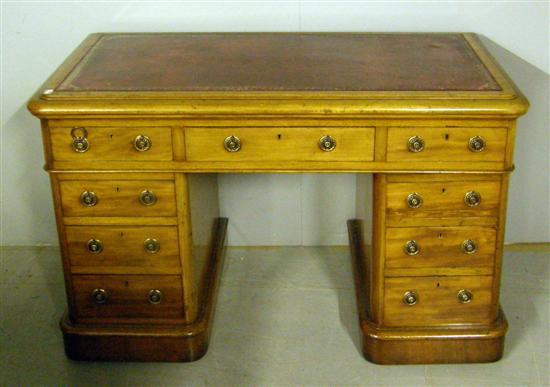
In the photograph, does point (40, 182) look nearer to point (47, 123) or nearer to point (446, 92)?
point (47, 123)

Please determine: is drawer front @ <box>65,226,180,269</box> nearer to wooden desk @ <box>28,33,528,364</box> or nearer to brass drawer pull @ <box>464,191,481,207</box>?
wooden desk @ <box>28,33,528,364</box>

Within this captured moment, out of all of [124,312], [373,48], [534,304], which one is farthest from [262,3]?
[534,304]

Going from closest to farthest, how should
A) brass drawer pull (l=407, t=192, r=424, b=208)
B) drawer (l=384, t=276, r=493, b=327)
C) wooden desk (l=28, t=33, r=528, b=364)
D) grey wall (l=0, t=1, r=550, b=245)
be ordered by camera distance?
wooden desk (l=28, t=33, r=528, b=364) → brass drawer pull (l=407, t=192, r=424, b=208) → drawer (l=384, t=276, r=493, b=327) → grey wall (l=0, t=1, r=550, b=245)

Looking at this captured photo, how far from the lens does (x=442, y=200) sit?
2.12 metres

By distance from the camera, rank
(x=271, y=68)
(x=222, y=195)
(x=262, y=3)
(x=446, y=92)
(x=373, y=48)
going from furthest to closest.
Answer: (x=222, y=195)
(x=262, y=3)
(x=373, y=48)
(x=271, y=68)
(x=446, y=92)

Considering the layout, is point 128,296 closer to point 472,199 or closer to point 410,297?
point 410,297

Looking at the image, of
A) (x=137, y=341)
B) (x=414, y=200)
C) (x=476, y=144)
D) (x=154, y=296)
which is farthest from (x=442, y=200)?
(x=137, y=341)

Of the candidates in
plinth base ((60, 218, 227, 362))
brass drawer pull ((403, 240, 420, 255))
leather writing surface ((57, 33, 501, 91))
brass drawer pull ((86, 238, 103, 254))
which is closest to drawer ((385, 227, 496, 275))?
brass drawer pull ((403, 240, 420, 255))

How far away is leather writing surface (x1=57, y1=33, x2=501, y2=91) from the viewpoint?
2084mm

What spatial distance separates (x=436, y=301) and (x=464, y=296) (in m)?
0.07

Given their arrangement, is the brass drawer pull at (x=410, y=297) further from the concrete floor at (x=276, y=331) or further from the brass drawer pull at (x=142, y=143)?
the brass drawer pull at (x=142, y=143)

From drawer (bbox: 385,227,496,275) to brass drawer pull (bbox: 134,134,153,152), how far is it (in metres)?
0.64

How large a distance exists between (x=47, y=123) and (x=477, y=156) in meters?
1.04

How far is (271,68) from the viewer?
2.20m
